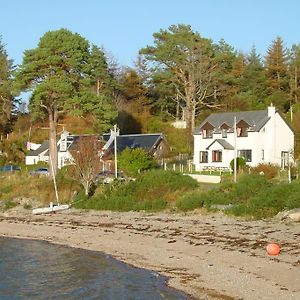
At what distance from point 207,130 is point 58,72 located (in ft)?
51.1

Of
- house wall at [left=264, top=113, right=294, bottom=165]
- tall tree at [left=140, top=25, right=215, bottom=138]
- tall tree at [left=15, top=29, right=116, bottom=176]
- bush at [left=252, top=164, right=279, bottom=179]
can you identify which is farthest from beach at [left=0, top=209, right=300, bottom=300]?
tall tree at [left=140, top=25, right=215, bottom=138]

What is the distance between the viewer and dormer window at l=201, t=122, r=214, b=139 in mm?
55469

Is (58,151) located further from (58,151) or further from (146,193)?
(146,193)

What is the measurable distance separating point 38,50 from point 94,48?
24.2 m

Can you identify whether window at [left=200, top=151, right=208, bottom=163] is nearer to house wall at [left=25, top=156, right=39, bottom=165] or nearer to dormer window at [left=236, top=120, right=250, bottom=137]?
dormer window at [left=236, top=120, right=250, bottom=137]

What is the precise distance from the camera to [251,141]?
5238 centimetres

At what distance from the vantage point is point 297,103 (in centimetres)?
6600

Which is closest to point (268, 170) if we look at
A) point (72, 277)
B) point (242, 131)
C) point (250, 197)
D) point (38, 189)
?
point (250, 197)

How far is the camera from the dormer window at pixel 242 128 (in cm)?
5300

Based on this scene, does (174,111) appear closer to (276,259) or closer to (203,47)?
(203,47)

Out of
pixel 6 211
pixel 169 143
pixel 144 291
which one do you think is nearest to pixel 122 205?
pixel 6 211

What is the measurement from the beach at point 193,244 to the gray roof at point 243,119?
62.5 ft

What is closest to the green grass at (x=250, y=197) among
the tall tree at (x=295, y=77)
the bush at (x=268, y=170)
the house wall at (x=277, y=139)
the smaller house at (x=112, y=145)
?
the bush at (x=268, y=170)

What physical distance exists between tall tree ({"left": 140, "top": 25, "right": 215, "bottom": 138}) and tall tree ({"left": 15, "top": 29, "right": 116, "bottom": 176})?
19876 mm
